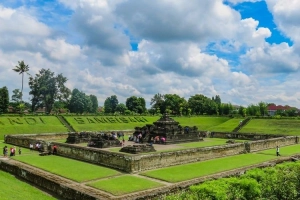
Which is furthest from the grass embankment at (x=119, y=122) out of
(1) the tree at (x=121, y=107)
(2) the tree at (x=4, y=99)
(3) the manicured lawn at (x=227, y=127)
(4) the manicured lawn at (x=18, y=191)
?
(1) the tree at (x=121, y=107)

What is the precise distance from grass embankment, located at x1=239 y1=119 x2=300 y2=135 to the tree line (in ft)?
43.0

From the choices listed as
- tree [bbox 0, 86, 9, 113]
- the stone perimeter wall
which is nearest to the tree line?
tree [bbox 0, 86, 9, 113]

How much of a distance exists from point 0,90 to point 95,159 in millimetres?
52009

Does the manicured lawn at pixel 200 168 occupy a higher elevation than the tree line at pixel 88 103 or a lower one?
lower

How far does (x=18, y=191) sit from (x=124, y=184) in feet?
14.8

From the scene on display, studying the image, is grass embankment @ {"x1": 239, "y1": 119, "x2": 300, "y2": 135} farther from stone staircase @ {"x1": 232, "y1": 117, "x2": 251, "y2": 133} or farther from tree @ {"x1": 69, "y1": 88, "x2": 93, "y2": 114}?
tree @ {"x1": 69, "y1": 88, "x2": 93, "y2": 114}

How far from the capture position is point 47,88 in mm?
62875

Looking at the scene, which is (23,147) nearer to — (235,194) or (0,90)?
(235,194)

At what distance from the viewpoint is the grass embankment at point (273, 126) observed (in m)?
Answer: 39.0

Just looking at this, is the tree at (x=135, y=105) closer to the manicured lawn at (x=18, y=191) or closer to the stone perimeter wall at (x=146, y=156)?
the stone perimeter wall at (x=146, y=156)

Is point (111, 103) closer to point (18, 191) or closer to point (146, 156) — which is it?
point (146, 156)

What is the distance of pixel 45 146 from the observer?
2319cm

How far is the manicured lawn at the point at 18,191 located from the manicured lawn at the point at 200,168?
18.3 feet

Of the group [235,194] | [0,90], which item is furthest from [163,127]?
[0,90]
